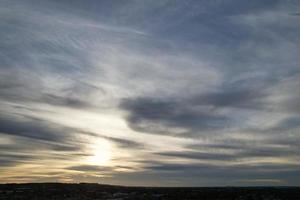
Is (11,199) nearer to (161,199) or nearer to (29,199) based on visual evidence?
(29,199)

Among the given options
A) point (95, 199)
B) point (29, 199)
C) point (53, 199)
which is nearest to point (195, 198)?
point (95, 199)

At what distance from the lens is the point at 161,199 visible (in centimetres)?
8250

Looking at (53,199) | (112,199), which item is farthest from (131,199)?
(53,199)

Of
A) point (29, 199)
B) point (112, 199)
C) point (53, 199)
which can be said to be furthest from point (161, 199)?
point (29, 199)

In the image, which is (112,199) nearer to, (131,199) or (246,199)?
(131,199)

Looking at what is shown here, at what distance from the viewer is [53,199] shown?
82625 millimetres

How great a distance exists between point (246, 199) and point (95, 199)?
110 ft

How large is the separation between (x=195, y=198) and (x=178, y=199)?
16.1 feet

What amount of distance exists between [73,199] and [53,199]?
450 cm

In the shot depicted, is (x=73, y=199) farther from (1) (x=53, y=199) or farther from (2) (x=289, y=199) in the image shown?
(2) (x=289, y=199)

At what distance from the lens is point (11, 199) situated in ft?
266

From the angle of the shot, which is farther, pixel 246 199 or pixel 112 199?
pixel 112 199

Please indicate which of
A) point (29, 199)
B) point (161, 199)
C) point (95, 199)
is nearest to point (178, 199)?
point (161, 199)

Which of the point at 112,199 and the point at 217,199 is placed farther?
the point at 112,199
